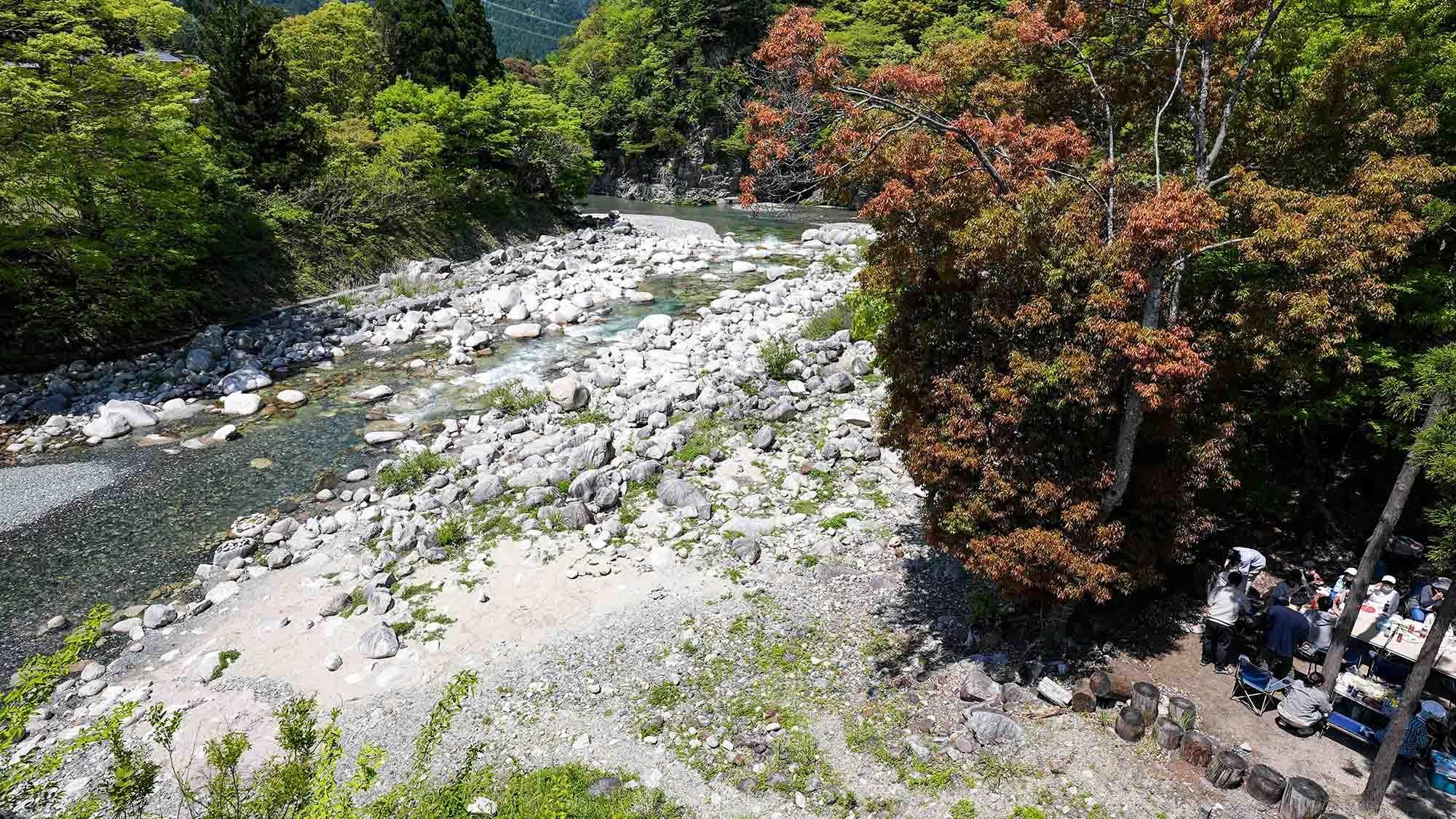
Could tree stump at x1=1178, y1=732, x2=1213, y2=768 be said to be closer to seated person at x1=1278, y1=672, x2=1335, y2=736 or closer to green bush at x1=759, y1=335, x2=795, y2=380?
seated person at x1=1278, y1=672, x2=1335, y2=736

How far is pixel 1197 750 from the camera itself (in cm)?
675

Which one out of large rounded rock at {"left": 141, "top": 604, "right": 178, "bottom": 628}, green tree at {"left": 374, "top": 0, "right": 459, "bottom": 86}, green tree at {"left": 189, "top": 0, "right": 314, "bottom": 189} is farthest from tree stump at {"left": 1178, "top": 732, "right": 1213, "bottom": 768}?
green tree at {"left": 374, "top": 0, "right": 459, "bottom": 86}

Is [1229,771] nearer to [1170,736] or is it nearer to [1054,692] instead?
[1170,736]

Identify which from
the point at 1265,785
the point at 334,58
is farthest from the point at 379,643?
the point at 334,58

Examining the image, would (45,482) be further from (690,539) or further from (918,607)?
(918,607)

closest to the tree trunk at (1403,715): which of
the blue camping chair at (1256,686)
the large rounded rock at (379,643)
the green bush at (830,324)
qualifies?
the blue camping chair at (1256,686)

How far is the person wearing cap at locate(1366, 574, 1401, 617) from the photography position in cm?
791

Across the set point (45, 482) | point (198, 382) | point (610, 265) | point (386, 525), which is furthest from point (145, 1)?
point (610, 265)

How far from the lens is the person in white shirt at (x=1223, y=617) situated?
790 centimetres

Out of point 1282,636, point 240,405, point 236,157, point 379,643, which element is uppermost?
point 236,157

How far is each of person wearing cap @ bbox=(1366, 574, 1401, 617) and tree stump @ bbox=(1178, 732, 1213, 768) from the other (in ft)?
9.77

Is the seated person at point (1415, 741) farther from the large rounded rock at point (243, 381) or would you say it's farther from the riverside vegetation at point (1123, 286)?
the large rounded rock at point (243, 381)

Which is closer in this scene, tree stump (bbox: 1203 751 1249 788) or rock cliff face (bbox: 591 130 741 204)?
tree stump (bbox: 1203 751 1249 788)

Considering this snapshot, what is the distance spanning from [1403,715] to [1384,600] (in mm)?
2557
